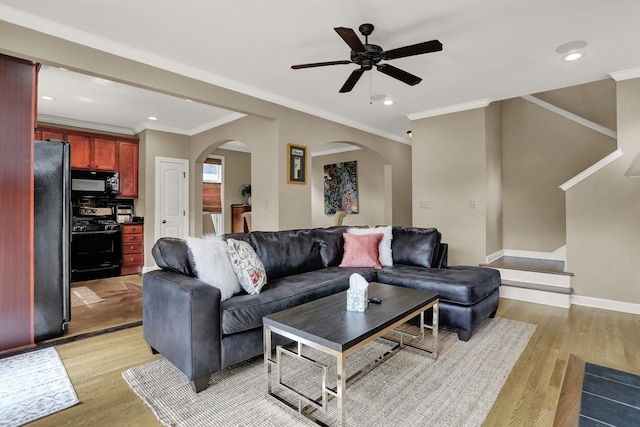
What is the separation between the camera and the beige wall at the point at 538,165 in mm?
4859

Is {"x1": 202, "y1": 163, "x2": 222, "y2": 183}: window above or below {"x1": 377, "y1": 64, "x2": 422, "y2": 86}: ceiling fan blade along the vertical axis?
below

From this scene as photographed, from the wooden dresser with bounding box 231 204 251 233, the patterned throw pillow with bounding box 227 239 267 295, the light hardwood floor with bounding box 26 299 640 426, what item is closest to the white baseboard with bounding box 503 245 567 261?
the light hardwood floor with bounding box 26 299 640 426

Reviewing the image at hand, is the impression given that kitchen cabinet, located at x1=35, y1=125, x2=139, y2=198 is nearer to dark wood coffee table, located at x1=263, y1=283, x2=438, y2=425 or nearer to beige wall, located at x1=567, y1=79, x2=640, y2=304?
dark wood coffee table, located at x1=263, y1=283, x2=438, y2=425

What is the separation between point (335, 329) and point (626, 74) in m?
4.39

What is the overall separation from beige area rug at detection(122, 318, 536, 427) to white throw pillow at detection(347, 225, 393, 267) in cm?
118

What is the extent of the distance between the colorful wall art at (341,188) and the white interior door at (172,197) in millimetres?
3835

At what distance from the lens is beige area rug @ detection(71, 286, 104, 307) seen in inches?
149

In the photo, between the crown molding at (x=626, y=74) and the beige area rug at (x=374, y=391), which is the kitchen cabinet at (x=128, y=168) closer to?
the beige area rug at (x=374, y=391)

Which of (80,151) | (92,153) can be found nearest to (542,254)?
(92,153)

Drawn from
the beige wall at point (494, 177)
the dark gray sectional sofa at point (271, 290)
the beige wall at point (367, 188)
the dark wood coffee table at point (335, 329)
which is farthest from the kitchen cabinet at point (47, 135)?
the beige wall at point (494, 177)

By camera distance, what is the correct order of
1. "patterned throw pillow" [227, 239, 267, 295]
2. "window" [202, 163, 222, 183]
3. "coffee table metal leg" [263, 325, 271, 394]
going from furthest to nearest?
"window" [202, 163, 222, 183]
"patterned throw pillow" [227, 239, 267, 295]
"coffee table metal leg" [263, 325, 271, 394]

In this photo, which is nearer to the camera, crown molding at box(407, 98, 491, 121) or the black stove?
crown molding at box(407, 98, 491, 121)

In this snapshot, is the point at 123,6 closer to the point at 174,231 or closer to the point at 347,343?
the point at 347,343

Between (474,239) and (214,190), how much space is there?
5.64 meters
